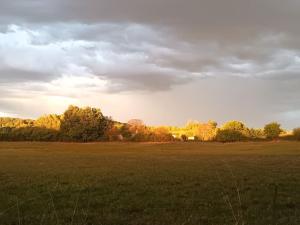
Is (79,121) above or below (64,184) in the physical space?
above

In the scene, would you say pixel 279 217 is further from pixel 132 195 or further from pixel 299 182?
pixel 299 182

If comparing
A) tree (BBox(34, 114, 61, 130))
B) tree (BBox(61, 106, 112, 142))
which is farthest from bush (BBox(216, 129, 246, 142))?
tree (BBox(34, 114, 61, 130))

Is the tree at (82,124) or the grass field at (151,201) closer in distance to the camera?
the grass field at (151,201)

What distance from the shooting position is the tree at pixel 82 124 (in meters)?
116

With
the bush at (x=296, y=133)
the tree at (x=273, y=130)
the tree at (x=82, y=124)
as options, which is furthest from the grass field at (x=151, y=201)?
the tree at (x=273, y=130)

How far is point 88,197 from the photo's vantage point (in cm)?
1706

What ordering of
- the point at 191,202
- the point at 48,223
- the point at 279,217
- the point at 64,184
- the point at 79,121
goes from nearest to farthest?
the point at 48,223 → the point at 279,217 → the point at 191,202 → the point at 64,184 → the point at 79,121

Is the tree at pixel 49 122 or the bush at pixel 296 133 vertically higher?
the tree at pixel 49 122

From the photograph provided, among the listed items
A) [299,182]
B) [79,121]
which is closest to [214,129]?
[79,121]

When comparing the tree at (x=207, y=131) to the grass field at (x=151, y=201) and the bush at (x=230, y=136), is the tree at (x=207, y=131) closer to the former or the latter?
the bush at (x=230, y=136)

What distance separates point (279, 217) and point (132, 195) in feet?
20.5

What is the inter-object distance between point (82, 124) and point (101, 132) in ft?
23.2

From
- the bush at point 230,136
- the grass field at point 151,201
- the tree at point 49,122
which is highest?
the tree at point 49,122

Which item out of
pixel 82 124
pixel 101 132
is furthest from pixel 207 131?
pixel 82 124
